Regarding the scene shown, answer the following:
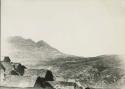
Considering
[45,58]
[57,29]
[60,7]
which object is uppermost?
[60,7]

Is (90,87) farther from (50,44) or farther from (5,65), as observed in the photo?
(5,65)

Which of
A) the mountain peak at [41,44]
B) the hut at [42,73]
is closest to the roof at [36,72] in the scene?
the hut at [42,73]

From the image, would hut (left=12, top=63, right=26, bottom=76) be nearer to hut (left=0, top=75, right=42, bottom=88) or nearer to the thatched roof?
hut (left=0, top=75, right=42, bottom=88)

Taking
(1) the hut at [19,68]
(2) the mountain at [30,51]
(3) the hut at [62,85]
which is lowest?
(3) the hut at [62,85]

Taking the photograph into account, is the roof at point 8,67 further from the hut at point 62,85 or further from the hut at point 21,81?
A: the hut at point 62,85

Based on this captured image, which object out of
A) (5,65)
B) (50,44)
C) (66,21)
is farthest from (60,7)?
(5,65)

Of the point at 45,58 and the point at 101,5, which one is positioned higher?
the point at 101,5

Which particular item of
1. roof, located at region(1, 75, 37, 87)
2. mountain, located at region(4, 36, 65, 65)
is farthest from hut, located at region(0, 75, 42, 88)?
mountain, located at region(4, 36, 65, 65)
